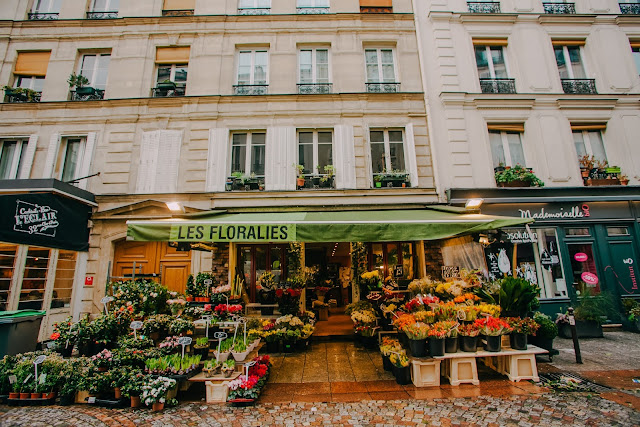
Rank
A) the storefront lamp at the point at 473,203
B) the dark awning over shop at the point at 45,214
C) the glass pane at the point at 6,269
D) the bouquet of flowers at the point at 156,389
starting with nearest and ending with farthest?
1. the bouquet of flowers at the point at 156,389
2. the storefront lamp at the point at 473,203
3. the dark awning over shop at the point at 45,214
4. the glass pane at the point at 6,269

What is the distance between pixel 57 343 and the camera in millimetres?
5270

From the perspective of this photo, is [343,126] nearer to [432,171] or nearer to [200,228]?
[432,171]

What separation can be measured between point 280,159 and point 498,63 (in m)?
8.22

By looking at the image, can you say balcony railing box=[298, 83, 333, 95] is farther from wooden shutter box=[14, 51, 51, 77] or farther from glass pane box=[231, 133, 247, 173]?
wooden shutter box=[14, 51, 51, 77]

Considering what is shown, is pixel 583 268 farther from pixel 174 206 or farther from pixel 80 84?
pixel 80 84

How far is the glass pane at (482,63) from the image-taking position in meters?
9.60

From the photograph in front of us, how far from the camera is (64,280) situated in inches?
324

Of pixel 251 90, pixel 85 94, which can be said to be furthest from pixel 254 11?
pixel 85 94

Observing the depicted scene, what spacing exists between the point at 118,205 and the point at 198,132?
324cm

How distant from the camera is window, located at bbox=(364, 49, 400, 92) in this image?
9492mm

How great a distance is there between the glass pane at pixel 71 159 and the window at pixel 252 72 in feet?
17.9

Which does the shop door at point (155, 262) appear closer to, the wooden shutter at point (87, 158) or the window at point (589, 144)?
the wooden shutter at point (87, 158)

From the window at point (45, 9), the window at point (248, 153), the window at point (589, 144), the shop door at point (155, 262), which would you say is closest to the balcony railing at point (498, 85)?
the window at point (589, 144)

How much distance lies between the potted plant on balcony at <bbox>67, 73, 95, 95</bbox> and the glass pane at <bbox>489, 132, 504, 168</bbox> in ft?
43.4
